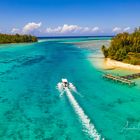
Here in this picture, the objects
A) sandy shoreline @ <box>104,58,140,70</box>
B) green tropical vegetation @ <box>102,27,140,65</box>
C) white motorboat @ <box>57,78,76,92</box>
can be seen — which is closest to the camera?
white motorboat @ <box>57,78,76,92</box>

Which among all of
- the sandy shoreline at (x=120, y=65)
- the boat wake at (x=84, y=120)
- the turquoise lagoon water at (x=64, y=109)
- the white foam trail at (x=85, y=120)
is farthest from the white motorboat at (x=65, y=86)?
the sandy shoreline at (x=120, y=65)

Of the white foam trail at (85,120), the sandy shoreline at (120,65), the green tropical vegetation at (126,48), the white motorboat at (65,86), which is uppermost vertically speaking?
the green tropical vegetation at (126,48)

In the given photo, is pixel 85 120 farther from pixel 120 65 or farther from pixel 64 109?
pixel 120 65

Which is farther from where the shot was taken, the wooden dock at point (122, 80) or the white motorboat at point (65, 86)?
the wooden dock at point (122, 80)

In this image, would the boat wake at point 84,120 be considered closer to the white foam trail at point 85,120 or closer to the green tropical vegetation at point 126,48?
the white foam trail at point 85,120

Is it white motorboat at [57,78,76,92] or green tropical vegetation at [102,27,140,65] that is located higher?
green tropical vegetation at [102,27,140,65]

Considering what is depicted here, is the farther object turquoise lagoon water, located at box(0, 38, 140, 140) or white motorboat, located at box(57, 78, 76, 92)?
white motorboat, located at box(57, 78, 76, 92)

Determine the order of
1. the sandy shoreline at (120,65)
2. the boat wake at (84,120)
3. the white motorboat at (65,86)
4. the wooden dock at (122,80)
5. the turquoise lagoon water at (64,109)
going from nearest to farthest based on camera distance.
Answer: the boat wake at (84,120) < the turquoise lagoon water at (64,109) < the white motorboat at (65,86) < the wooden dock at (122,80) < the sandy shoreline at (120,65)

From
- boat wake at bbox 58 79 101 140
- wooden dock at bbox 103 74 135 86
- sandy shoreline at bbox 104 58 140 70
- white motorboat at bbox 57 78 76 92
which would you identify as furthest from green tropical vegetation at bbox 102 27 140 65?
boat wake at bbox 58 79 101 140

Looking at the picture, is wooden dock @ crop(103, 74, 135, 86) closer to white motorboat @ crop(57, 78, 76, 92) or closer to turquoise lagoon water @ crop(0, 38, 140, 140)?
turquoise lagoon water @ crop(0, 38, 140, 140)
